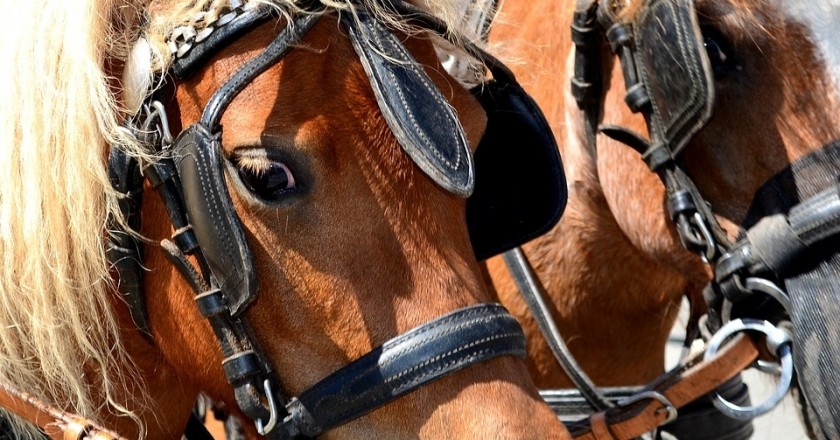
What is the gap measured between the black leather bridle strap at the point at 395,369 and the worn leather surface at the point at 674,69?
2.45 feet

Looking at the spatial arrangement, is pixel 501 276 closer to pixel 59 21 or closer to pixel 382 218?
pixel 382 218

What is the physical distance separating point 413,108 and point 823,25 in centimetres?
84

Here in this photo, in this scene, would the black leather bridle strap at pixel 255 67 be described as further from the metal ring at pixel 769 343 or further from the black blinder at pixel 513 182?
the metal ring at pixel 769 343

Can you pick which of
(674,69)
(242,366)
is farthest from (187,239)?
(674,69)

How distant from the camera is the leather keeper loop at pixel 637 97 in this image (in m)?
1.85

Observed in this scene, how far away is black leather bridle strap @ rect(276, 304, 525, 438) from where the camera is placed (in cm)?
115

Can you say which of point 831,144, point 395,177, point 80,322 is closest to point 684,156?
point 831,144

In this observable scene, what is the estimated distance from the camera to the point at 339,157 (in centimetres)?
120

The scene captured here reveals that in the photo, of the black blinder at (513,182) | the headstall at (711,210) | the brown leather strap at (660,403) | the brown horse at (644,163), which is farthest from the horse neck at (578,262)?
the black blinder at (513,182)

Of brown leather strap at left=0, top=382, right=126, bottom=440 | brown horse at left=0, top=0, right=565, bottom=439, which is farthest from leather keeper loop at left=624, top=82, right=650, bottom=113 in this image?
brown leather strap at left=0, top=382, right=126, bottom=440

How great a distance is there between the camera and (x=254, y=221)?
1188 millimetres

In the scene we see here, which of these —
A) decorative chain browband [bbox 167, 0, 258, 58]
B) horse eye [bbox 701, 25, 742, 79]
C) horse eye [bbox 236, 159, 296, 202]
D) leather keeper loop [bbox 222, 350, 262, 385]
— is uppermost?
decorative chain browband [bbox 167, 0, 258, 58]

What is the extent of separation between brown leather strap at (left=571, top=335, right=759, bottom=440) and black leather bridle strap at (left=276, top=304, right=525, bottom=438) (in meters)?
0.78

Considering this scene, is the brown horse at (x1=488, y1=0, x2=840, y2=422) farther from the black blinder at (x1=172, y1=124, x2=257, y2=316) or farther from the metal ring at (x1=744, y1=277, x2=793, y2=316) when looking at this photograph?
the black blinder at (x1=172, y1=124, x2=257, y2=316)
